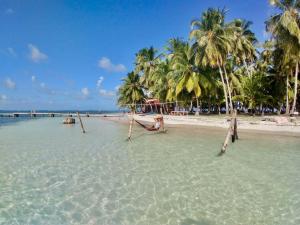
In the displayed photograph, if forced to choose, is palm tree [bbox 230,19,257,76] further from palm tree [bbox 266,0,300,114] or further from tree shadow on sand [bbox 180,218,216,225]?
tree shadow on sand [bbox 180,218,216,225]

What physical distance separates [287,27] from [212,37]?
284 inches

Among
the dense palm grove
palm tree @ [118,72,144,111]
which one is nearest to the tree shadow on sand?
the dense palm grove

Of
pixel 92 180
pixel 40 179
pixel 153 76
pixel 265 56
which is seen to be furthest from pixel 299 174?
pixel 153 76

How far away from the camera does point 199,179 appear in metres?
9.41

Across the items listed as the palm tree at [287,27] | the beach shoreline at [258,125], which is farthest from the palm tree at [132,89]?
the palm tree at [287,27]

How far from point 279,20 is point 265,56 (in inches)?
442

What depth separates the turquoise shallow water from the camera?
6.50 metres

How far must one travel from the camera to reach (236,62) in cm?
3741

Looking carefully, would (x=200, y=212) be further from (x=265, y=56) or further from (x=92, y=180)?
(x=265, y=56)

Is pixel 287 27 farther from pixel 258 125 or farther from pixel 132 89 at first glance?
pixel 132 89

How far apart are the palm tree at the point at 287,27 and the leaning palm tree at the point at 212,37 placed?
4.56 metres

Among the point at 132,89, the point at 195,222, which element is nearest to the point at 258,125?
the point at 195,222

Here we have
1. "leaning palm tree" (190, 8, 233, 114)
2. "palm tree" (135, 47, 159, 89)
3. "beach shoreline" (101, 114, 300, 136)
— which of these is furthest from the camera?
"palm tree" (135, 47, 159, 89)

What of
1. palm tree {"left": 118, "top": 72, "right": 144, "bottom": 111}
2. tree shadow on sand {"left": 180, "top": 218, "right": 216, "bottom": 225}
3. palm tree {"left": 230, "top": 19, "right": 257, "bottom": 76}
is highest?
palm tree {"left": 230, "top": 19, "right": 257, "bottom": 76}
